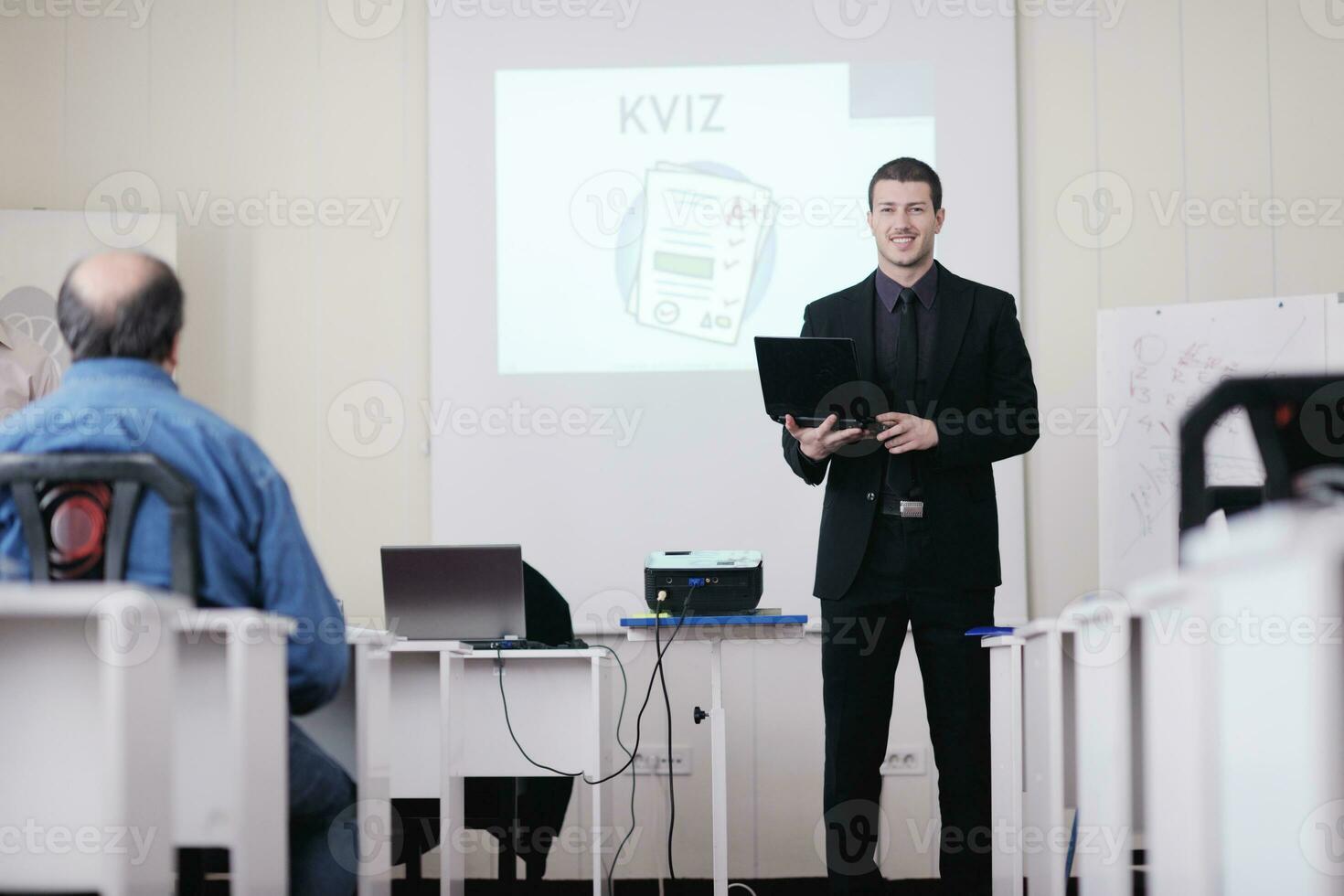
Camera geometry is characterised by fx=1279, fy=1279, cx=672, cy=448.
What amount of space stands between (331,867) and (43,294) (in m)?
3.09

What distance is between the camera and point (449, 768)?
2.94 meters

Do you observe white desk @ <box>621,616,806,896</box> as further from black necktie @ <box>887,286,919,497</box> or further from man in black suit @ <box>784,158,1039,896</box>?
black necktie @ <box>887,286,919,497</box>

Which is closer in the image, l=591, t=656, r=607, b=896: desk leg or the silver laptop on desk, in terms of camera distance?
l=591, t=656, r=607, b=896: desk leg

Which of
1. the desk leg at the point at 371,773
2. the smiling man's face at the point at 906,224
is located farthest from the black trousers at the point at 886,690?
the desk leg at the point at 371,773

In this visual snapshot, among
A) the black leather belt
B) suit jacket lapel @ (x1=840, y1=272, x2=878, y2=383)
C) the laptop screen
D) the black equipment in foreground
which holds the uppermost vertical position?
suit jacket lapel @ (x1=840, y1=272, x2=878, y2=383)

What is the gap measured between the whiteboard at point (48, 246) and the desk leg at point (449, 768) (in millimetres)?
2209

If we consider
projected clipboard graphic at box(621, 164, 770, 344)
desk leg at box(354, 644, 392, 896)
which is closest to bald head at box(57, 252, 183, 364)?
desk leg at box(354, 644, 392, 896)

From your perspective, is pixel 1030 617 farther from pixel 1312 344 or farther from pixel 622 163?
pixel 622 163

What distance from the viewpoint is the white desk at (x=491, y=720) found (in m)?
3.06

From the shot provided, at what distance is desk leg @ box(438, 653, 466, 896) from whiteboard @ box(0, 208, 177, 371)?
7.25 ft

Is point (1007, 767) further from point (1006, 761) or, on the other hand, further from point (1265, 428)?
point (1265, 428)

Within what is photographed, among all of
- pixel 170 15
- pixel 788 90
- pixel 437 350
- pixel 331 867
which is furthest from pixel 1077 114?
pixel 331 867

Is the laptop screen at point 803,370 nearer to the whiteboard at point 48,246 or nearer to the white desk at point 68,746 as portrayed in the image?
the white desk at point 68,746

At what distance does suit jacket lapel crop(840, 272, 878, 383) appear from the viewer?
316cm
